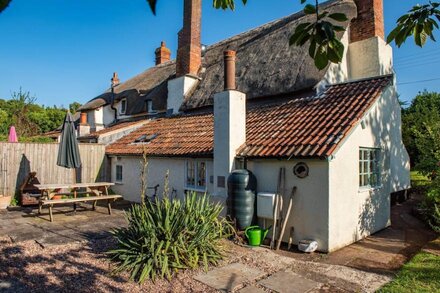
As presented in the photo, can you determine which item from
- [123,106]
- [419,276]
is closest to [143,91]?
[123,106]

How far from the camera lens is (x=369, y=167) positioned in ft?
30.1

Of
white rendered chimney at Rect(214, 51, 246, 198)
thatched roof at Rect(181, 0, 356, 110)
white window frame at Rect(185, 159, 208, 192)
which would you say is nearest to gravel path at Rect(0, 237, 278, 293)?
white rendered chimney at Rect(214, 51, 246, 198)

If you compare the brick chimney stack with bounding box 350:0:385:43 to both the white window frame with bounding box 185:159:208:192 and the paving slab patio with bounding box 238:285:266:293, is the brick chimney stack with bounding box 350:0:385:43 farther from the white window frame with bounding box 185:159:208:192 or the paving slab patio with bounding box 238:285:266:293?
the paving slab patio with bounding box 238:285:266:293

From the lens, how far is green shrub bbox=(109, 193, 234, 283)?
577cm

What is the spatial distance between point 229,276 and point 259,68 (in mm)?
10115

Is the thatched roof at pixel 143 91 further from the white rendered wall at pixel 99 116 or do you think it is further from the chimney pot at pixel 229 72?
the chimney pot at pixel 229 72

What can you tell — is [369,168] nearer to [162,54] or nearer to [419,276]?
[419,276]

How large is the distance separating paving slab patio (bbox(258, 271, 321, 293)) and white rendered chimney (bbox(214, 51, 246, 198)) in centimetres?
366

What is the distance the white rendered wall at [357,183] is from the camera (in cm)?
754

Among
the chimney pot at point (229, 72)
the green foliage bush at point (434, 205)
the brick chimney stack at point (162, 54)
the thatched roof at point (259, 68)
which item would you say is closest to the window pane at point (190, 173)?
the chimney pot at point (229, 72)

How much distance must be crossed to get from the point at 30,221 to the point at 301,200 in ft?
27.4

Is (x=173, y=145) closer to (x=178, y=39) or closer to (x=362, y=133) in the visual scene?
(x=362, y=133)

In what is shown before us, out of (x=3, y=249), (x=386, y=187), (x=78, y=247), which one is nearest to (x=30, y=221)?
(x=3, y=249)

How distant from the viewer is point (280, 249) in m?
7.75
